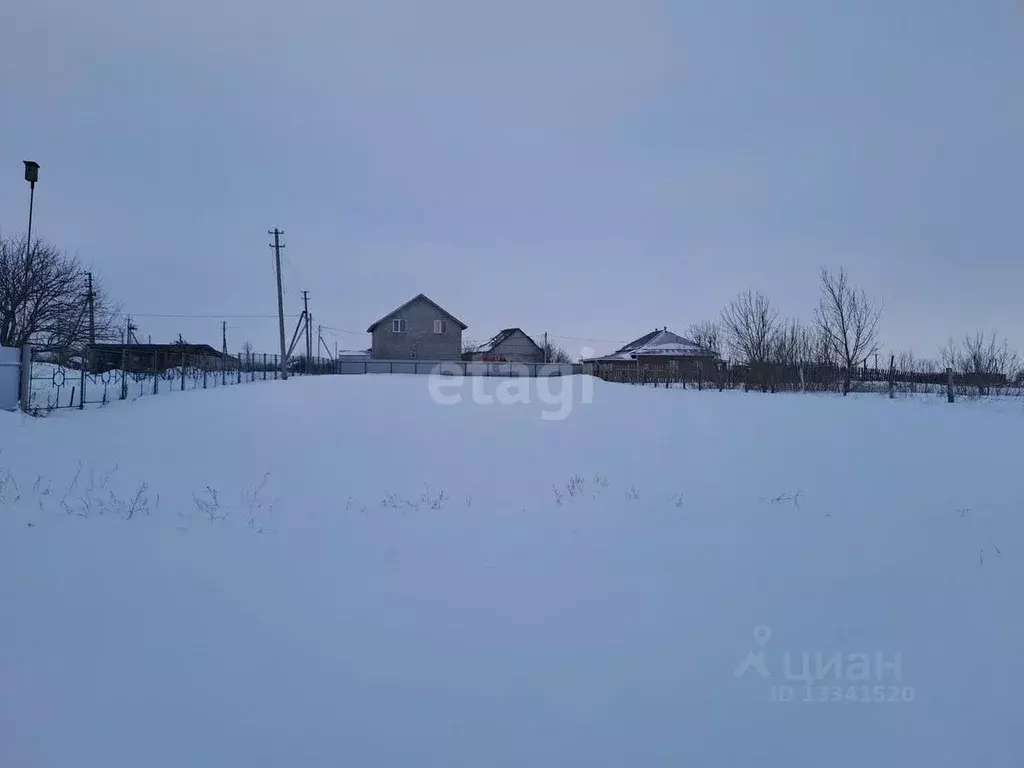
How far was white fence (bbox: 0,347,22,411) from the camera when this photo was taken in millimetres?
11591

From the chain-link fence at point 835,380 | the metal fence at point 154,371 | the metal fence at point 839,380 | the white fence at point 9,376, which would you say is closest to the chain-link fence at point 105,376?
the metal fence at point 154,371

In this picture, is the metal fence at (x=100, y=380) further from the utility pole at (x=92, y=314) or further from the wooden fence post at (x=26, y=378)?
the utility pole at (x=92, y=314)

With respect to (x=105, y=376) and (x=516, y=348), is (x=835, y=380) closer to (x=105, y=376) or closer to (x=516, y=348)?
(x=516, y=348)

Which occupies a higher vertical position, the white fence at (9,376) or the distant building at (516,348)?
the distant building at (516,348)

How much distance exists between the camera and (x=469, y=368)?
38.1 meters

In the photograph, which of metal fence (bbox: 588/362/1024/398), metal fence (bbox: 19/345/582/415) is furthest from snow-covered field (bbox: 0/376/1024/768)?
metal fence (bbox: 588/362/1024/398)

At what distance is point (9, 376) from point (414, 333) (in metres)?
31.7

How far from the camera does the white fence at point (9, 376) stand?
11591 mm

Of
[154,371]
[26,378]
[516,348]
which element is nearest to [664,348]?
[516,348]

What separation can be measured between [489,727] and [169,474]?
22.3 feet

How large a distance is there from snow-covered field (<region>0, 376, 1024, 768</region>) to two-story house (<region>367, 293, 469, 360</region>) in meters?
35.0

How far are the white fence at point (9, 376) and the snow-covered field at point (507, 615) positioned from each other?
4.48 metres

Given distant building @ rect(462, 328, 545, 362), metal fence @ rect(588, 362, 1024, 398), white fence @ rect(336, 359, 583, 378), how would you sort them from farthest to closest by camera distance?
distant building @ rect(462, 328, 545, 362) → white fence @ rect(336, 359, 583, 378) → metal fence @ rect(588, 362, 1024, 398)

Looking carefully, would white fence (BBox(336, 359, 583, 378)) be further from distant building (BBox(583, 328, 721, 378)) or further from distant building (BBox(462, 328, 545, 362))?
distant building (BBox(462, 328, 545, 362))
